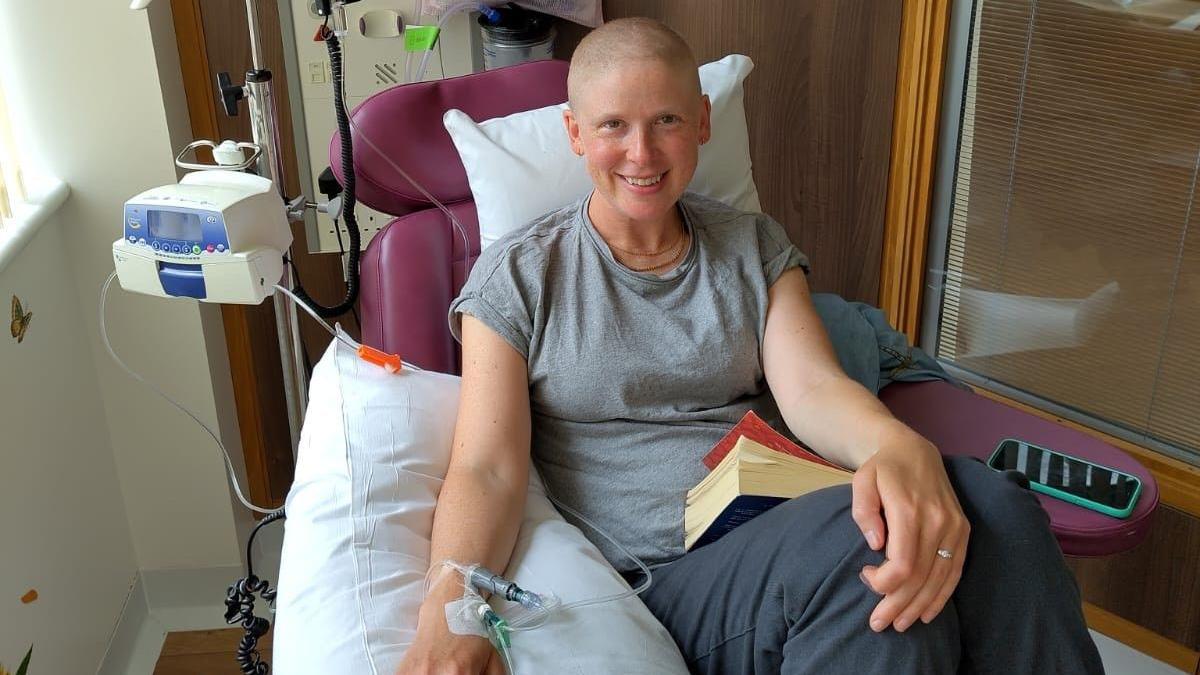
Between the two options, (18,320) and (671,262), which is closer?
(671,262)

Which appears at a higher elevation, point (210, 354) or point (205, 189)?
point (205, 189)

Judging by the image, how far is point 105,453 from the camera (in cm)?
206

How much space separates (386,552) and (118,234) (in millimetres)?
895

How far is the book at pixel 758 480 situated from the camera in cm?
135

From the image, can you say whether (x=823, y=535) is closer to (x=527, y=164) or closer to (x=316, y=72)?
(x=527, y=164)

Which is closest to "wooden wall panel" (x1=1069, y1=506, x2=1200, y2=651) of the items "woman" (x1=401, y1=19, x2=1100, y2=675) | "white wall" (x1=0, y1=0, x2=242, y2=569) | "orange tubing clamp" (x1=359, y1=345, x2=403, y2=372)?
"woman" (x1=401, y1=19, x2=1100, y2=675)

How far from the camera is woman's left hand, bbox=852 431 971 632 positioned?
1176 mm

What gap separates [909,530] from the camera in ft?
3.97

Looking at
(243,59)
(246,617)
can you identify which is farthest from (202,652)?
(243,59)

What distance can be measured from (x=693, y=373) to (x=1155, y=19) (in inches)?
38.0

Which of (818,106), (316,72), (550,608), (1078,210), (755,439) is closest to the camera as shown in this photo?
(550,608)

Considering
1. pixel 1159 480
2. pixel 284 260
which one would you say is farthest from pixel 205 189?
pixel 1159 480

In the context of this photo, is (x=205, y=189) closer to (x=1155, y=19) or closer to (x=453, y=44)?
(x=453, y=44)

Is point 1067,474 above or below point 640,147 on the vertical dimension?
below
